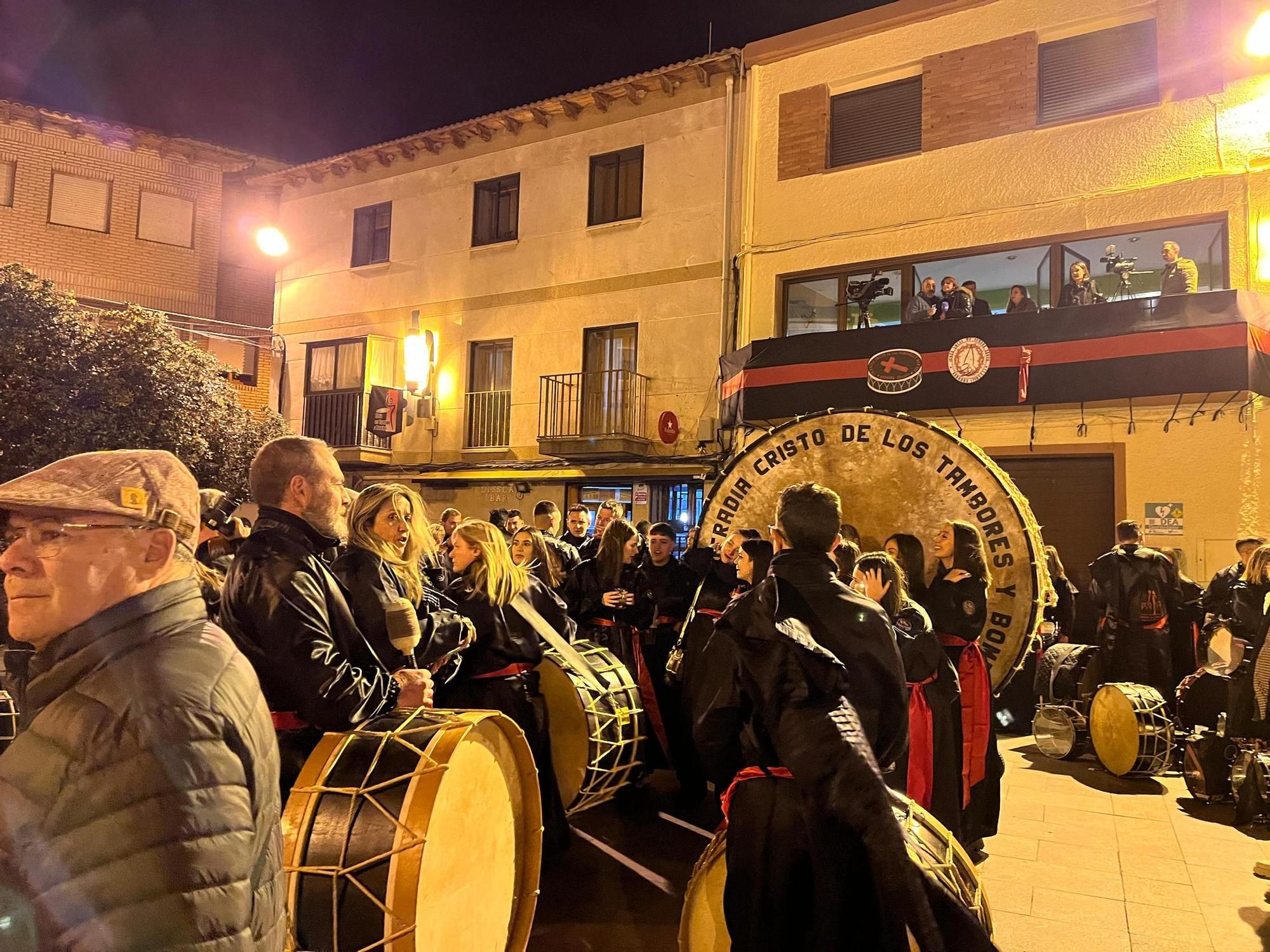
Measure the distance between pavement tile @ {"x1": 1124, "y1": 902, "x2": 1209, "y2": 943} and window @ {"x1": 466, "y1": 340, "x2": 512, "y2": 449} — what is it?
13312mm

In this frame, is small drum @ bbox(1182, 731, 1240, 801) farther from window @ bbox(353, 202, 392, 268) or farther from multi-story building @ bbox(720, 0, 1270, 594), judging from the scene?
window @ bbox(353, 202, 392, 268)

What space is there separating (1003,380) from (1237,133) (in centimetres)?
401

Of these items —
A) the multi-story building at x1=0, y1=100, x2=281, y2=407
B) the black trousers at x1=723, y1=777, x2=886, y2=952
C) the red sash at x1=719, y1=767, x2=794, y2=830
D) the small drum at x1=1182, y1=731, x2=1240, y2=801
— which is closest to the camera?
the black trousers at x1=723, y1=777, x2=886, y2=952

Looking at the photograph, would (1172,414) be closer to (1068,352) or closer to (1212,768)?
(1068,352)

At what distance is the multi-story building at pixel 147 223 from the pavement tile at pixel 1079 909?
19.2 meters

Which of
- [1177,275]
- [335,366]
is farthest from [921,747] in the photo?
[335,366]

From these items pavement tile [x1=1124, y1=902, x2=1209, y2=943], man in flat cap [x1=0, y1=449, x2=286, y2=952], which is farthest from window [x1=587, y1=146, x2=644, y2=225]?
man in flat cap [x1=0, y1=449, x2=286, y2=952]

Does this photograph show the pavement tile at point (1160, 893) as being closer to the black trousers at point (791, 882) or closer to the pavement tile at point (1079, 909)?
the pavement tile at point (1079, 909)

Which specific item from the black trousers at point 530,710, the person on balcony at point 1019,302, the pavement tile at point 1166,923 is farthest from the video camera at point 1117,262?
the black trousers at point 530,710

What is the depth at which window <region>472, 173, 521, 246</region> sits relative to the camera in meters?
16.8

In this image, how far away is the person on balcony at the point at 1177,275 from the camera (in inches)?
389

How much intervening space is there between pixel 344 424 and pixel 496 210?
18.1ft

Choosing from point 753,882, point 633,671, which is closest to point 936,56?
point 633,671

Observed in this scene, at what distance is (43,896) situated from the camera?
1.30 meters
